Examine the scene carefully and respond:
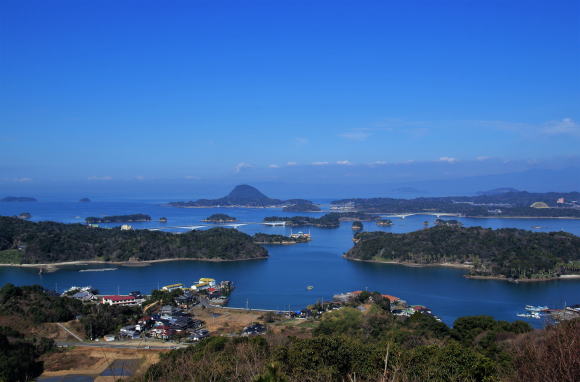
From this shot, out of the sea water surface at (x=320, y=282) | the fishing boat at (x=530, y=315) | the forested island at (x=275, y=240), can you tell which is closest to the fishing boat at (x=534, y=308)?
Answer: the sea water surface at (x=320, y=282)

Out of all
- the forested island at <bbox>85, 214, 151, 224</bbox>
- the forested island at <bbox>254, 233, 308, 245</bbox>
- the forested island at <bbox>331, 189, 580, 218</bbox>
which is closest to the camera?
the forested island at <bbox>254, 233, 308, 245</bbox>

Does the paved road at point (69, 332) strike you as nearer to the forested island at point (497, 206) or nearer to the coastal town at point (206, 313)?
the coastal town at point (206, 313)

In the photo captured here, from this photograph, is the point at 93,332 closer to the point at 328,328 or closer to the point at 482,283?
the point at 328,328

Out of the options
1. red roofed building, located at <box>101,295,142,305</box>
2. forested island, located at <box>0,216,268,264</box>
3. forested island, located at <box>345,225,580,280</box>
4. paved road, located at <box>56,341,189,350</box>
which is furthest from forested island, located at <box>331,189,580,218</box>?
paved road, located at <box>56,341,189,350</box>

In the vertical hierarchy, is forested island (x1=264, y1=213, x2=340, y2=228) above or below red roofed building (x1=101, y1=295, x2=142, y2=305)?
above

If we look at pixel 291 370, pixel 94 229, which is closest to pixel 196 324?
pixel 291 370

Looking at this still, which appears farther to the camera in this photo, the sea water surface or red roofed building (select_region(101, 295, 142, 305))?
the sea water surface

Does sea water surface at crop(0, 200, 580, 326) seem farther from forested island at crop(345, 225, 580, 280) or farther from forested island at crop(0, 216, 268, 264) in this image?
forested island at crop(0, 216, 268, 264)
